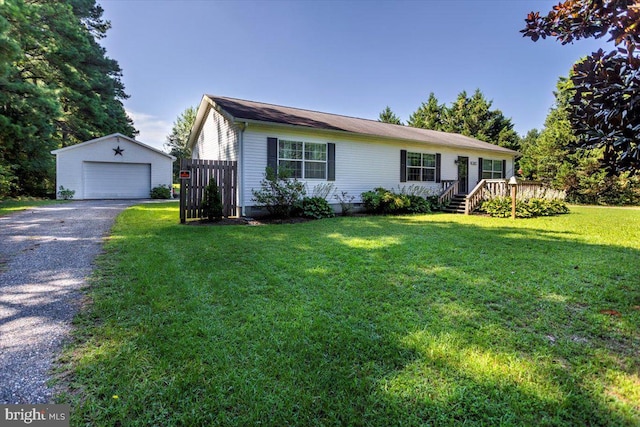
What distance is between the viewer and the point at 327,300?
3.29m

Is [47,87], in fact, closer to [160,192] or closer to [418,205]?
A: [160,192]

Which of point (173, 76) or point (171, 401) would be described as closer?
point (171, 401)

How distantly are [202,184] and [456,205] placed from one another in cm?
1062

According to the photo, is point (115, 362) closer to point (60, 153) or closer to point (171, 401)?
point (171, 401)

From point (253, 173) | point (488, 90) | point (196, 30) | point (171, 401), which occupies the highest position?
point (488, 90)

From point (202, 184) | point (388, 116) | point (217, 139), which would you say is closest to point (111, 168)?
point (217, 139)

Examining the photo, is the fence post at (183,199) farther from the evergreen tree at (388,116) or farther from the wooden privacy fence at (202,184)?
the evergreen tree at (388,116)

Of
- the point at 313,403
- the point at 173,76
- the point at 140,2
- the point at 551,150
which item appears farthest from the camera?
the point at 551,150

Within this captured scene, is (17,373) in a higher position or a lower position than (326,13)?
lower

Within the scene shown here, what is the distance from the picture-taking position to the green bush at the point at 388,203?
11766mm

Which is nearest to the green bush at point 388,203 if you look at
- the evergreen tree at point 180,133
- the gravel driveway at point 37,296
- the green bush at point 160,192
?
the gravel driveway at point 37,296

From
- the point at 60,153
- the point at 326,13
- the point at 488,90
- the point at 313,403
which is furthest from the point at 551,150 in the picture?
the point at 60,153

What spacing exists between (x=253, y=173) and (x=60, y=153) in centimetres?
1346

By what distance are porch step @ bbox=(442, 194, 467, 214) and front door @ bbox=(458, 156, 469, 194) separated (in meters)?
1.78
